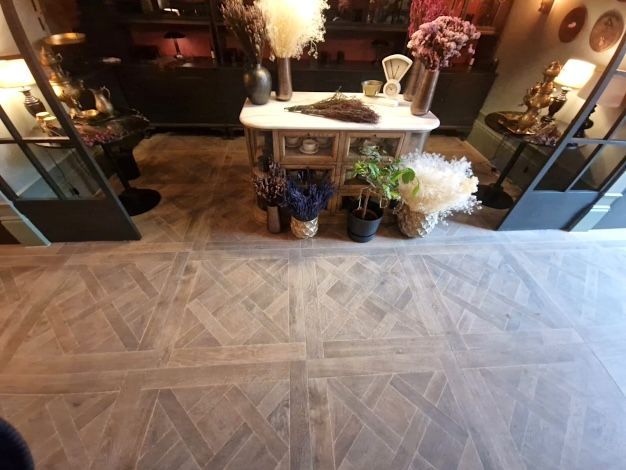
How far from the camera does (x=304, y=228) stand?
215 centimetres

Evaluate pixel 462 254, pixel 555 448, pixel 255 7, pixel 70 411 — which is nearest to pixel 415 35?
pixel 255 7

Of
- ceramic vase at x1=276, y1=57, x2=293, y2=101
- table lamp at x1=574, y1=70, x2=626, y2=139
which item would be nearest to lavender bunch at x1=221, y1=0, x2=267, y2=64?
ceramic vase at x1=276, y1=57, x2=293, y2=101

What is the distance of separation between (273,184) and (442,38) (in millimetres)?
1384

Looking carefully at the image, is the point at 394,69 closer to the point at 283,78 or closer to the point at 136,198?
the point at 283,78

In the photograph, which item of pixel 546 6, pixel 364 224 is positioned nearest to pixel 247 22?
pixel 364 224

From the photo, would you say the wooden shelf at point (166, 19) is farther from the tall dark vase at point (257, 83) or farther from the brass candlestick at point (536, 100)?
the brass candlestick at point (536, 100)

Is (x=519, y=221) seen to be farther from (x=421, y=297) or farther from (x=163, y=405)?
(x=163, y=405)

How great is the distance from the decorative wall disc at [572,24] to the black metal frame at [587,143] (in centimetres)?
110

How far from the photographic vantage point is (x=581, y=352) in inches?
64.6

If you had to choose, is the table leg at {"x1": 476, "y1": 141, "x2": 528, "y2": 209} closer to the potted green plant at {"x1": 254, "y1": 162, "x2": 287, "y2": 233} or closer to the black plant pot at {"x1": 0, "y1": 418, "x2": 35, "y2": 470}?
the potted green plant at {"x1": 254, "y1": 162, "x2": 287, "y2": 233}

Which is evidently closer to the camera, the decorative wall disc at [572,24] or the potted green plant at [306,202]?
the potted green plant at [306,202]

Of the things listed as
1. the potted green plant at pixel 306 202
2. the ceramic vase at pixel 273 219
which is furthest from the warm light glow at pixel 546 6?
the ceramic vase at pixel 273 219

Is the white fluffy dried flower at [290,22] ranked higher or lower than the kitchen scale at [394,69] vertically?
higher

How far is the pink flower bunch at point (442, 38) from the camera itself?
1.67 metres
